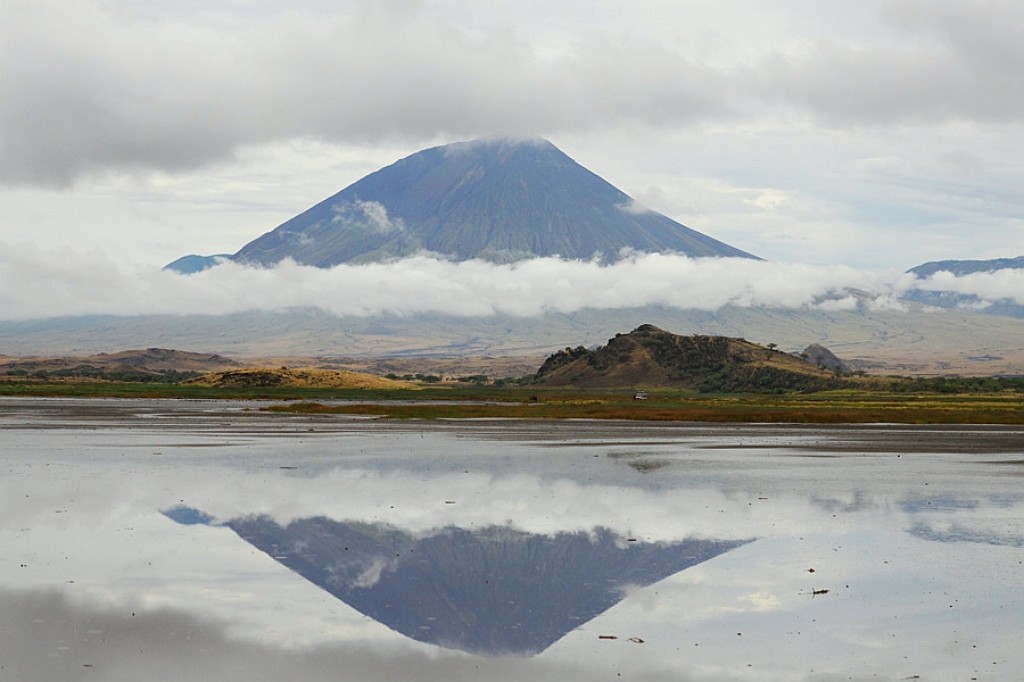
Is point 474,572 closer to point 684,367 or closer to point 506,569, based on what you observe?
point 506,569

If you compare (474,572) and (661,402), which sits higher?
(661,402)

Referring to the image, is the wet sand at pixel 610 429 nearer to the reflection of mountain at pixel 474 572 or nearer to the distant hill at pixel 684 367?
the reflection of mountain at pixel 474 572

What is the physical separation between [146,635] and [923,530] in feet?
62.8

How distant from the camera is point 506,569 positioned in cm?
2458

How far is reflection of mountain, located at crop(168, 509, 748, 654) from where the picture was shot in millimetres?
19844

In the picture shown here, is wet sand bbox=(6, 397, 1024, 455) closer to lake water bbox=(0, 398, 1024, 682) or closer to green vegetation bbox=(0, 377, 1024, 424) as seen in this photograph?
green vegetation bbox=(0, 377, 1024, 424)

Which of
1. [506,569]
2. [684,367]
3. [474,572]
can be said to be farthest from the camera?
[684,367]

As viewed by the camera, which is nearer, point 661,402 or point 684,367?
point 661,402

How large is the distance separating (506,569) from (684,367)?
138 meters

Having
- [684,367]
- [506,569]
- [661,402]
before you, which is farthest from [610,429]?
[684,367]

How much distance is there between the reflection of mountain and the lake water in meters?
0.08

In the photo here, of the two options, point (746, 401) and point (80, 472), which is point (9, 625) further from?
point (746, 401)

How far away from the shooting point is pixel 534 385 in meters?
169

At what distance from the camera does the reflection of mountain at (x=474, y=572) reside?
19.8 m
